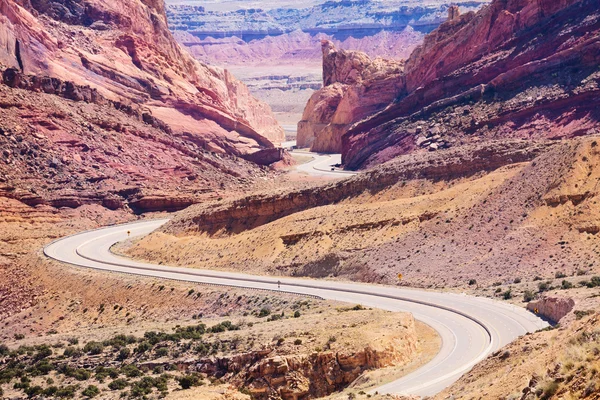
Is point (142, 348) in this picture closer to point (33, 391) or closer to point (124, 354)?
point (124, 354)

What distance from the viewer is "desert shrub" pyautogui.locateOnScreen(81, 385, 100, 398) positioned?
37.3 m

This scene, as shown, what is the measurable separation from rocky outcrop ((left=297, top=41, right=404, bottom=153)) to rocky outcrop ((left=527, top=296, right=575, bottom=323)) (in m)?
73.5

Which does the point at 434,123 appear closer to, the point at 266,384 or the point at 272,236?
the point at 272,236

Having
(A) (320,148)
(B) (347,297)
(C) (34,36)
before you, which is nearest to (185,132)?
(C) (34,36)

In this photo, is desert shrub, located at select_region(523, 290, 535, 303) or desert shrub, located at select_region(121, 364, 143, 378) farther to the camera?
desert shrub, located at select_region(523, 290, 535, 303)

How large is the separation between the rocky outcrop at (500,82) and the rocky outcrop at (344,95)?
12514 millimetres

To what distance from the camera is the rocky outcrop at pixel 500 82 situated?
3214 inches

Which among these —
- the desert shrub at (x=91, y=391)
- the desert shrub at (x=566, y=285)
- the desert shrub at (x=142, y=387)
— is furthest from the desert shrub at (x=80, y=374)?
the desert shrub at (x=566, y=285)

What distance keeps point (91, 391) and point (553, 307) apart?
17194 mm

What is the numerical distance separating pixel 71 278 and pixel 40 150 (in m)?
28.5

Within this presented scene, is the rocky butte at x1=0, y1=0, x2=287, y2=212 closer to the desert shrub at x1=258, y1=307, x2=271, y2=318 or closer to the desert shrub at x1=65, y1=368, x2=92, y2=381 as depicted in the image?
the desert shrub at x1=258, y1=307, x2=271, y2=318

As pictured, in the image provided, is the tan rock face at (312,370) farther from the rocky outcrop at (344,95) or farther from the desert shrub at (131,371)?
the rocky outcrop at (344,95)

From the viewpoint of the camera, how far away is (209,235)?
79000 millimetres

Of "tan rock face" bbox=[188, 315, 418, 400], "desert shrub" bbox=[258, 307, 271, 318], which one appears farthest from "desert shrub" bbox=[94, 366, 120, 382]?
"desert shrub" bbox=[258, 307, 271, 318]
